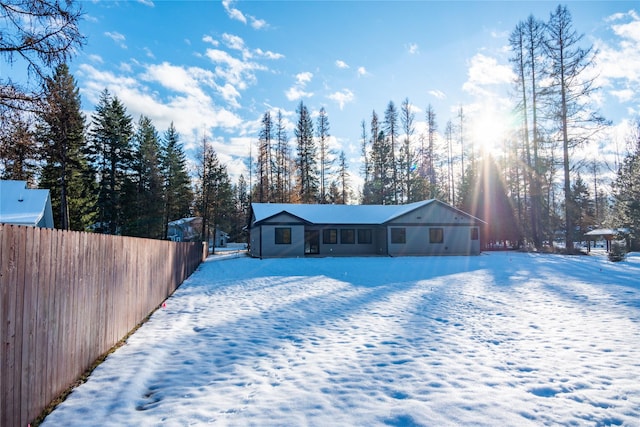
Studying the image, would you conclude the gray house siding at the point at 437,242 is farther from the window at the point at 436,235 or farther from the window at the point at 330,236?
the window at the point at 330,236

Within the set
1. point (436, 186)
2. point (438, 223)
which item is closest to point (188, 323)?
point (438, 223)

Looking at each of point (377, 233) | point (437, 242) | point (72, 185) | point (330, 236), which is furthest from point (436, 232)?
point (72, 185)

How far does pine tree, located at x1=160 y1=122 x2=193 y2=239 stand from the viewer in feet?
111

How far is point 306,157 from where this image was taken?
3900cm

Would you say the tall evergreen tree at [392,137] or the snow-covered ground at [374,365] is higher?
the tall evergreen tree at [392,137]

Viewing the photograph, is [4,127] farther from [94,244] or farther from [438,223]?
[438,223]

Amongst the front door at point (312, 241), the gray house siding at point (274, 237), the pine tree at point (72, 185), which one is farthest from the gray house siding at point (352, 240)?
the pine tree at point (72, 185)

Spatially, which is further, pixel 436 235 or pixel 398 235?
pixel 436 235

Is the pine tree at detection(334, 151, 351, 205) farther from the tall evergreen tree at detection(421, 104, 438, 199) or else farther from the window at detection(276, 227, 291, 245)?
the window at detection(276, 227, 291, 245)

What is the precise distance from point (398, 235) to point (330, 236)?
15.9 ft

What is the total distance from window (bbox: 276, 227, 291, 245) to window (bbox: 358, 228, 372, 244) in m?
5.41

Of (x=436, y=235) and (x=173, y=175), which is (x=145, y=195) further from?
(x=436, y=235)

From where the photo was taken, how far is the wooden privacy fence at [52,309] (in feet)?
8.35

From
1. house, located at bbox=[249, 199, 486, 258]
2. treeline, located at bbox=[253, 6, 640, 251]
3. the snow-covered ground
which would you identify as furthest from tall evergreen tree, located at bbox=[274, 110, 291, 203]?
the snow-covered ground
